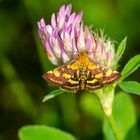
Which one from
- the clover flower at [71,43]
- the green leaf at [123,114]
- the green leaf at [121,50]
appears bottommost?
the green leaf at [123,114]

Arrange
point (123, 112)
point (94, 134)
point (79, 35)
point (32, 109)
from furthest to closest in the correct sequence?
1. point (32, 109)
2. point (94, 134)
3. point (123, 112)
4. point (79, 35)

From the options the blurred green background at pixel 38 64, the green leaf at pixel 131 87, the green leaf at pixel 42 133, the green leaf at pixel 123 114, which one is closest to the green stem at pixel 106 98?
the green leaf at pixel 131 87

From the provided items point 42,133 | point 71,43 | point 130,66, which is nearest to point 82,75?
point 71,43

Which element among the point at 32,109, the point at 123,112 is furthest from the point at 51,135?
the point at 32,109

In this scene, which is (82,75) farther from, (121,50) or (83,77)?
(121,50)

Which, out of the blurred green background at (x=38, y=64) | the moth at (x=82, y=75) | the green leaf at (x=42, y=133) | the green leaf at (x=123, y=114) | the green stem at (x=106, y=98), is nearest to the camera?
the moth at (x=82, y=75)

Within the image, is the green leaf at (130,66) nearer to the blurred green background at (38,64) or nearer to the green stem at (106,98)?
the green stem at (106,98)

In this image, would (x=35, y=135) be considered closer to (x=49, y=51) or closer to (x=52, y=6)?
(x=49, y=51)
